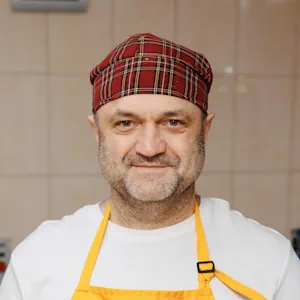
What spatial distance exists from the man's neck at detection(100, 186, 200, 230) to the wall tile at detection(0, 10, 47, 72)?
67 centimetres

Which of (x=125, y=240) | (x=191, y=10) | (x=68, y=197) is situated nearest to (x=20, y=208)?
(x=68, y=197)

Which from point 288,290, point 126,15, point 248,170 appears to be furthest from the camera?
point 248,170

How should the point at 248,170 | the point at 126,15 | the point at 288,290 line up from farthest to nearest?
1. the point at 248,170
2. the point at 126,15
3. the point at 288,290

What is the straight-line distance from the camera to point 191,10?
1.49 meters

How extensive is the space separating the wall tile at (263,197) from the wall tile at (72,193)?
46 centimetres

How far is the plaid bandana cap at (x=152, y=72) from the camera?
2.85 feet

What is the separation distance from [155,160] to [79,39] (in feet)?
2.43

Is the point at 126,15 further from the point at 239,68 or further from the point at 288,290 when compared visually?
the point at 288,290

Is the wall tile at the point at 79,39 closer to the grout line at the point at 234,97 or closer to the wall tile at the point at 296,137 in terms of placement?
the grout line at the point at 234,97

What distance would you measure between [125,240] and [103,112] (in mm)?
262

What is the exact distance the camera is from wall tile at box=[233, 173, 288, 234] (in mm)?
1580

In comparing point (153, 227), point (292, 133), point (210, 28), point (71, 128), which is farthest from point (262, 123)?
point (153, 227)

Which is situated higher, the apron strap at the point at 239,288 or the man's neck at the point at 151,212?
the man's neck at the point at 151,212

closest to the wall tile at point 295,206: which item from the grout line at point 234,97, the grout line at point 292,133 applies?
the grout line at point 292,133
